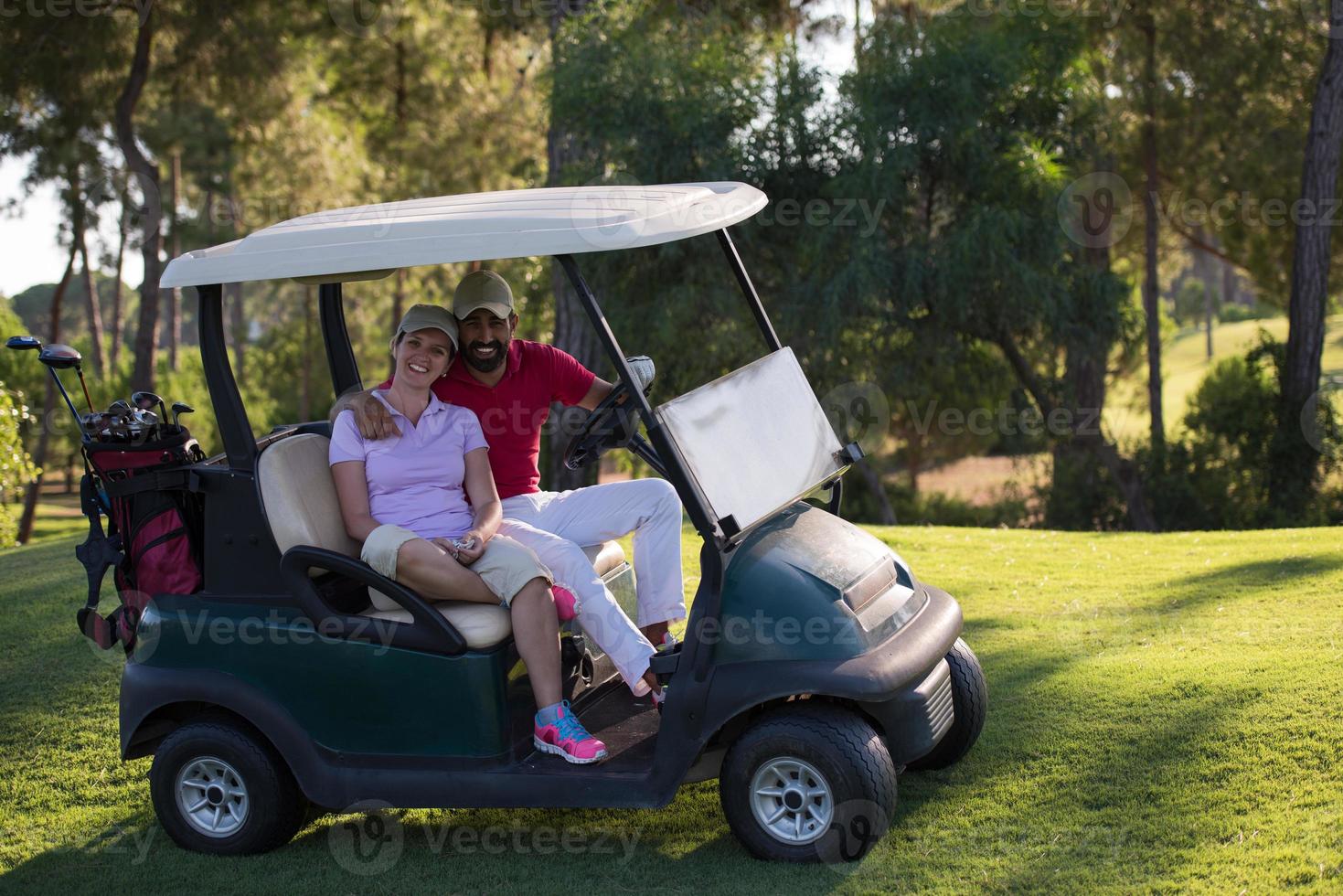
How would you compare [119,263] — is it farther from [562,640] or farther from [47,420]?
[562,640]

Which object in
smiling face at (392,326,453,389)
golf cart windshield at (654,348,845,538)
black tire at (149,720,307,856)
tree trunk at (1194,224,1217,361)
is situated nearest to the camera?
golf cart windshield at (654,348,845,538)

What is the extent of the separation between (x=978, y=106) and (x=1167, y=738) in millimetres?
9348

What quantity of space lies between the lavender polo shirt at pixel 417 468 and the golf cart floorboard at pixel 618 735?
705 millimetres

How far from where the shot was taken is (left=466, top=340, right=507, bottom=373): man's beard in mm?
4086

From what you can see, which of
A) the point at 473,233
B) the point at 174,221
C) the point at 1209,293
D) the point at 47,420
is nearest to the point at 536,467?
the point at 473,233

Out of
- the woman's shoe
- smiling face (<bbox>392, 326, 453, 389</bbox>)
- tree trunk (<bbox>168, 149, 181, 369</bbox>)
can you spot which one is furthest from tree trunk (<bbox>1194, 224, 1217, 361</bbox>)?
the woman's shoe

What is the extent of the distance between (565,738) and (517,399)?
1.23 m

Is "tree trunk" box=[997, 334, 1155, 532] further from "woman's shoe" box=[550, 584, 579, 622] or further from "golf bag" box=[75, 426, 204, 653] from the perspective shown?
"golf bag" box=[75, 426, 204, 653]

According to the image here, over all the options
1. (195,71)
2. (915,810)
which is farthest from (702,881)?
(195,71)

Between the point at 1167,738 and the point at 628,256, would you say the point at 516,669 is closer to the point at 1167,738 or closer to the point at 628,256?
the point at 1167,738

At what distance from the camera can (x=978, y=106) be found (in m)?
12.3

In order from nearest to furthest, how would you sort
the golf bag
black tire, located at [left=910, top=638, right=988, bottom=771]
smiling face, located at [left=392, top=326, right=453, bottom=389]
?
the golf bag < smiling face, located at [left=392, top=326, right=453, bottom=389] < black tire, located at [left=910, top=638, right=988, bottom=771]

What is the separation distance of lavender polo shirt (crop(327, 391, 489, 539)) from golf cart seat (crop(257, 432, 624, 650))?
97 millimetres

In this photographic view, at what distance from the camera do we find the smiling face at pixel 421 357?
152 inches
